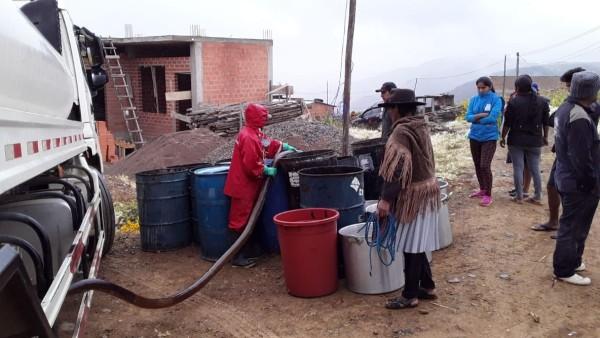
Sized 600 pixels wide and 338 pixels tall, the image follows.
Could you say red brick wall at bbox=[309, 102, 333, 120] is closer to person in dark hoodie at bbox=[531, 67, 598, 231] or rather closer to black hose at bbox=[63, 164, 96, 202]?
person in dark hoodie at bbox=[531, 67, 598, 231]

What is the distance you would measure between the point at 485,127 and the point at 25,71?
6.00m

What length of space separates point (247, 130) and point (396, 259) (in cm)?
205

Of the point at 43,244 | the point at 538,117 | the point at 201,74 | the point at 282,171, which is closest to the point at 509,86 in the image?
the point at 201,74

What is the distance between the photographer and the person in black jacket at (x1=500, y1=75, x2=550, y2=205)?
7.08 m

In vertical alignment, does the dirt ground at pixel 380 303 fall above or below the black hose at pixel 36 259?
below

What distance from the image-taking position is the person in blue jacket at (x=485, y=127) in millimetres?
7348

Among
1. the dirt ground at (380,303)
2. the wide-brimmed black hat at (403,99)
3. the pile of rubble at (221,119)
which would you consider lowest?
the dirt ground at (380,303)

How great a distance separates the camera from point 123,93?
766 inches

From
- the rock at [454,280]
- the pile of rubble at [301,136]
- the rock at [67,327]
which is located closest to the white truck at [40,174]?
the rock at [67,327]

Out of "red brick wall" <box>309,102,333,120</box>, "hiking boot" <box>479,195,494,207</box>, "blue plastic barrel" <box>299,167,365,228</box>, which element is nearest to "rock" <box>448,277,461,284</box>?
"blue plastic barrel" <box>299,167,365,228</box>

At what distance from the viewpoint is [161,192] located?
6.33 metres

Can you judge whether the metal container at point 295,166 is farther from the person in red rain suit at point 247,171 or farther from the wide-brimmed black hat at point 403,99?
the wide-brimmed black hat at point 403,99

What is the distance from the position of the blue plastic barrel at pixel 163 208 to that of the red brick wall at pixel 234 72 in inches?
464

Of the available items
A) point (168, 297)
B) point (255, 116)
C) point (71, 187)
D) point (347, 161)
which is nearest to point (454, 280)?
point (347, 161)
